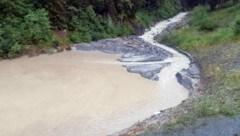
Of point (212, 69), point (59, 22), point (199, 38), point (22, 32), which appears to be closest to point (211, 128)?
point (212, 69)

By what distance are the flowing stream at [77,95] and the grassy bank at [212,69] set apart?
2.12 metres

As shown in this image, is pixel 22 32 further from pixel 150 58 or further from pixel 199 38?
pixel 199 38

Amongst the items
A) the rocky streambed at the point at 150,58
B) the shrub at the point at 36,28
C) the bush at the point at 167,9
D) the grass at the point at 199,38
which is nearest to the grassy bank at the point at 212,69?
the grass at the point at 199,38

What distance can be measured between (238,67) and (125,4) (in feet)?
98.2

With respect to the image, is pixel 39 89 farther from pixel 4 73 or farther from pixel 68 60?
pixel 68 60

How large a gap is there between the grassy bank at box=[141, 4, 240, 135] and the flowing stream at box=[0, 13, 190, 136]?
2123mm

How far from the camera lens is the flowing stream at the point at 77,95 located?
57.0 ft

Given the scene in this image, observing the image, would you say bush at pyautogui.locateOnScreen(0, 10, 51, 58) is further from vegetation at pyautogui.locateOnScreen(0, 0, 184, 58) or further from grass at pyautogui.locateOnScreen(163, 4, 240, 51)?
grass at pyautogui.locateOnScreen(163, 4, 240, 51)

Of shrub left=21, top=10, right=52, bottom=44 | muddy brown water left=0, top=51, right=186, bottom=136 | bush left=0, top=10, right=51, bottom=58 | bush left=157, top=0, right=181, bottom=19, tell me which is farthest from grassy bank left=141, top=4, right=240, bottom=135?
bush left=0, top=10, right=51, bottom=58

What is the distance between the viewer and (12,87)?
23328 mm

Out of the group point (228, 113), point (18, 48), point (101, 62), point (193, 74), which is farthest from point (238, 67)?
point (18, 48)

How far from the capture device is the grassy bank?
15327 mm

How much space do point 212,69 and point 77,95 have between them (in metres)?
9.78

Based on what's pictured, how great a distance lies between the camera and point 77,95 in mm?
22062
